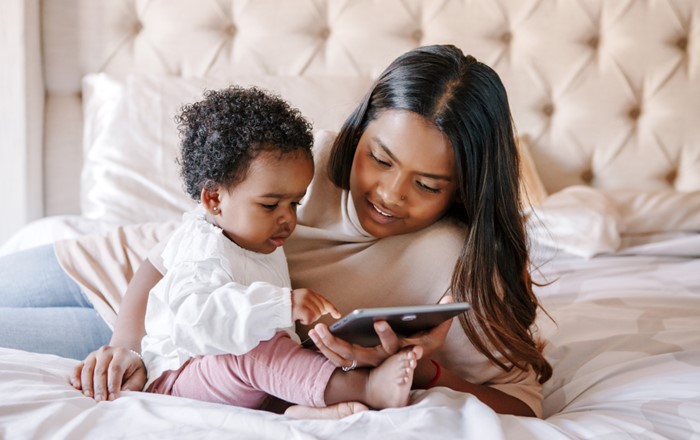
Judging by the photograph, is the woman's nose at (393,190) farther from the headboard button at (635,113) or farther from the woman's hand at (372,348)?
the headboard button at (635,113)

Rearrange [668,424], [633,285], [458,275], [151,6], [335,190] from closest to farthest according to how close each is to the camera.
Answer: [668,424]
[458,275]
[335,190]
[633,285]
[151,6]

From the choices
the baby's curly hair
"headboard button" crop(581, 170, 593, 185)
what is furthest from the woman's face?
"headboard button" crop(581, 170, 593, 185)

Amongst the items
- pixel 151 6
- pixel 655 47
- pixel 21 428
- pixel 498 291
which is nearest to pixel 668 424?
pixel 498 291

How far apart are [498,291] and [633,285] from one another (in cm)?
57

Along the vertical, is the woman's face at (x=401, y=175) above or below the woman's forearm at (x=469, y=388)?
above

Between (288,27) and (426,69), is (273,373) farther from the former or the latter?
(288,27)

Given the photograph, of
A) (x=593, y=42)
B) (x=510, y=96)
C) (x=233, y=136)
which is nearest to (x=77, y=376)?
(x=233, y=136)

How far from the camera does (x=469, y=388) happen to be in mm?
997

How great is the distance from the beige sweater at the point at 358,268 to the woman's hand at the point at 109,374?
19 cm

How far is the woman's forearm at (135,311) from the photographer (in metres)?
1.11

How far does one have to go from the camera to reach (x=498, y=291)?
3.48 feet

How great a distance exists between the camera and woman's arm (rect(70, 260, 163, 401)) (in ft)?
3.14

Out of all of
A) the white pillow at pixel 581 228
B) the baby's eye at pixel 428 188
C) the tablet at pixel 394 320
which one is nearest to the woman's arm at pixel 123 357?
the tablet at pixel 394 320

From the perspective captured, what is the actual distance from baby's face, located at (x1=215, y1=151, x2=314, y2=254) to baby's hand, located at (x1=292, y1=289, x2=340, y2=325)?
0.18m
